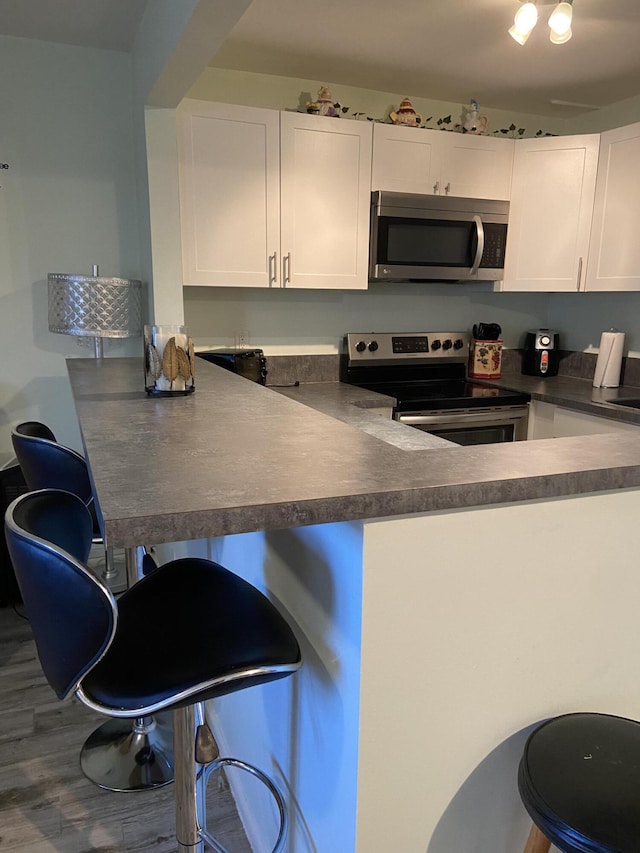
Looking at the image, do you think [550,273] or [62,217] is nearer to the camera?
[62,217]

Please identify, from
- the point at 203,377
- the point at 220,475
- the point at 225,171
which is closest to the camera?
the point at 220,475

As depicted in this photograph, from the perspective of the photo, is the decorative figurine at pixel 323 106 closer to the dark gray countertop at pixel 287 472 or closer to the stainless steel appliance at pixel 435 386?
the stainless steel appliance at pixel 435 386

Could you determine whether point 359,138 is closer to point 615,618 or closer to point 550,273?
point 550,273

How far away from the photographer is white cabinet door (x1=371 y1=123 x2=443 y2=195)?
2.98 metres

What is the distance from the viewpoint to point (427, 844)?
106 centimetres

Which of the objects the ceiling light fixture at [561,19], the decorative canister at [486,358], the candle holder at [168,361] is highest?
the ceiling light fixture at [561,19]

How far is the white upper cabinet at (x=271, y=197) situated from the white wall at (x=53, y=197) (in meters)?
0.47

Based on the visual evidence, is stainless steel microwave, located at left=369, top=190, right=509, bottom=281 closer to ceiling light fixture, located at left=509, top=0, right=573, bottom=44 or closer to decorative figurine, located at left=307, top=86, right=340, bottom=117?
decorative figurine, located at left=307, top=86, right=340, bottom=117

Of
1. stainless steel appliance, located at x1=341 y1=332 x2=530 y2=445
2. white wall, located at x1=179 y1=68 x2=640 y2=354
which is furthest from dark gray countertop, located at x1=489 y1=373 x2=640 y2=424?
white wall, located at x1=179 y1=68 x2=640 y2=354

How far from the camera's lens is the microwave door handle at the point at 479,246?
314cm

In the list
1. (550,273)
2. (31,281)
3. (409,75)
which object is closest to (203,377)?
(31,281)

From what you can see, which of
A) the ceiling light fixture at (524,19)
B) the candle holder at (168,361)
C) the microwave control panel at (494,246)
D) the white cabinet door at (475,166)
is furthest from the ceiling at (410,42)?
the candle holder at (168,361)

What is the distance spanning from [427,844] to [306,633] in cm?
40

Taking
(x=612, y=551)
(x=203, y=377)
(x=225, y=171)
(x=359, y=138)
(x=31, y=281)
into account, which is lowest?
(x=612, y=551)
